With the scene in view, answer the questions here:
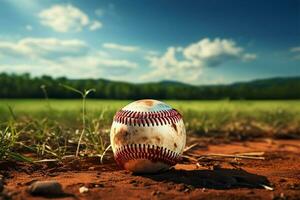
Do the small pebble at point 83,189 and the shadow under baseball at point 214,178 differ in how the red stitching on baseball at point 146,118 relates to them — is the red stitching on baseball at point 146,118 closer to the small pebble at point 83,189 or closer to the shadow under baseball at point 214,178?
the shadow under baseball at point 214,178

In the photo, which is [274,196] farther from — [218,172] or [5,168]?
[5,168]

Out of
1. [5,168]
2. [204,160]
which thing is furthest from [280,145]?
[5,168]

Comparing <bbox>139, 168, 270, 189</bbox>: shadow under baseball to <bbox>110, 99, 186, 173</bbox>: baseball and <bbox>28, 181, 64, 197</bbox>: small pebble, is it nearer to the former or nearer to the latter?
<bbox>110, 99, 186, 173</bbox>: baseball

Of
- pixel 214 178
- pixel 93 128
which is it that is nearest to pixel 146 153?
pixel 214 178

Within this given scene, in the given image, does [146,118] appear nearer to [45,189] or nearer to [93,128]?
[45,189]

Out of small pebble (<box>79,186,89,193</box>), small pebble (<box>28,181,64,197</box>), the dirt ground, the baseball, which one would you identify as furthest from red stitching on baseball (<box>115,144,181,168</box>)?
small pebble (<box>28,181,64,197</box>)

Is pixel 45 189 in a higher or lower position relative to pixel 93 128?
lower
